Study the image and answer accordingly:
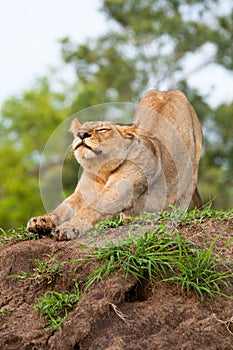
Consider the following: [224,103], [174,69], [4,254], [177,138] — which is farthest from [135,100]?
[4,254]

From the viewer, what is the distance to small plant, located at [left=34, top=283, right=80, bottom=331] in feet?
16.1

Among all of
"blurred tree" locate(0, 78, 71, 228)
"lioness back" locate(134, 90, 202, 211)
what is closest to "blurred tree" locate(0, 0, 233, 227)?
"blurred tree" locate(0, 78, 71, 228)

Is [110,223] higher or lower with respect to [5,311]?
lower

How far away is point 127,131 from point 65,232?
1515 mm

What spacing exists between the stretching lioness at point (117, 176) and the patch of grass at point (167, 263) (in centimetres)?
87

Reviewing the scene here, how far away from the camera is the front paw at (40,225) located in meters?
6.24

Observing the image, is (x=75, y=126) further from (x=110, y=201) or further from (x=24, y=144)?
(x=24, y=144)

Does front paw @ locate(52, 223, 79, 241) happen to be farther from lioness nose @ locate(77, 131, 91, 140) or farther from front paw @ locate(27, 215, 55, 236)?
lioness nose @ locate(77, 131, 91, 140)

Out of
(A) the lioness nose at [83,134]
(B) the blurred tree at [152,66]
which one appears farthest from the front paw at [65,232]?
(B) the blurred tree at [152,66]

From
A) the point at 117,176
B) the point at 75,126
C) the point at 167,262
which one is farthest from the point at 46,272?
the point at 75,126

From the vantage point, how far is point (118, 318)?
4.79 metres

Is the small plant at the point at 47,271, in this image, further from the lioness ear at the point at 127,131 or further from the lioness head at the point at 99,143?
the lioness ear at the point at 127,131

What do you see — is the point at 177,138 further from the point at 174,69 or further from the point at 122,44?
the point at 122,44

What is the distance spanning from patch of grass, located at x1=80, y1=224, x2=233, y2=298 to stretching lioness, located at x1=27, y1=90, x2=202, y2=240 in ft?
2.84
